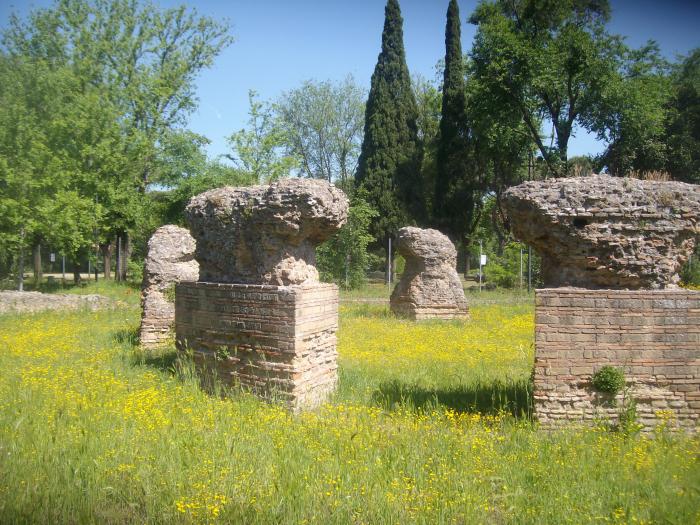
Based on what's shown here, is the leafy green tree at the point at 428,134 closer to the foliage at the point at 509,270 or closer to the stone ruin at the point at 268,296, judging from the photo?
the foliage at the point at 509,270

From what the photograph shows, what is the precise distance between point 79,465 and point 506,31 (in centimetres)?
2610

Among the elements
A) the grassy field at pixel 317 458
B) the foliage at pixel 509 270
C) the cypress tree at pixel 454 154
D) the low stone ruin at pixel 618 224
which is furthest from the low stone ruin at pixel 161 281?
the cypress tree at pixel 454 154

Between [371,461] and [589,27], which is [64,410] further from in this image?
[589,27]

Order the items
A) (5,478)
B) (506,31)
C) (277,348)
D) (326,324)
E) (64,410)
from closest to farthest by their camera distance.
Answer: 1. (5,478)
2. (64,410)
3. (277,348)
4. (326,324)
5. (506,31)

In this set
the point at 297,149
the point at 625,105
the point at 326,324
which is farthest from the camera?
the point at 297,149

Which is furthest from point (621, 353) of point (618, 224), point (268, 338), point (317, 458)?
point (268, 338)

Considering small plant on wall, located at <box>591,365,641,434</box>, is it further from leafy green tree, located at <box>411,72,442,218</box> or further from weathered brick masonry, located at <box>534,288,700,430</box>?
leafy green tree, located at <box>411,72,442,218</box>

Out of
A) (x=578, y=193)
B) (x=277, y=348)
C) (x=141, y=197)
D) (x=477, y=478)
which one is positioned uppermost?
(x=141, y=197)

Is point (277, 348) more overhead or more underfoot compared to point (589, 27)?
more underfoot

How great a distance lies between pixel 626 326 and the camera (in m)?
5.69

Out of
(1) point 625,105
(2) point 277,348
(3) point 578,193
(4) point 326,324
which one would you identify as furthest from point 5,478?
(1) point 625,105

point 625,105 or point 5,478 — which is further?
point 625,105

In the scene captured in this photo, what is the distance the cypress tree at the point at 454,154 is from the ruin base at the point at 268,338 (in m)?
24.6

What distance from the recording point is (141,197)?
84.4ft
